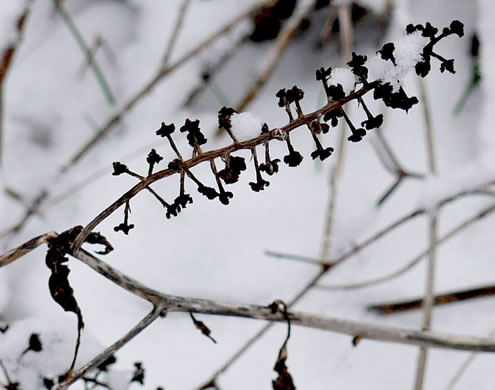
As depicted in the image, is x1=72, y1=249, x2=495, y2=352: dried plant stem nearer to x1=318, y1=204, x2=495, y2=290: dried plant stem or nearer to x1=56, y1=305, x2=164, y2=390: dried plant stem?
x1=56, y1=305, x2=164, y2=390: dried plant stem

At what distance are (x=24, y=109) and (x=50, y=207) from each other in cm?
32

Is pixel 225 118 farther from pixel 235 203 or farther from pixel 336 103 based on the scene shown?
pixel 235 203

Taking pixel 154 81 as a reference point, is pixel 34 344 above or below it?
below

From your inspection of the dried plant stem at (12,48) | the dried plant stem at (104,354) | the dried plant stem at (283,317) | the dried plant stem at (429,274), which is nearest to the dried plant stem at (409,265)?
the dried plant stem at (429,274)

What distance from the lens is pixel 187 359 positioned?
1.22m

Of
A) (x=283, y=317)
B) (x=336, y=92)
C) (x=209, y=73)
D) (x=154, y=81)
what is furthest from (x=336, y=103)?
(x=209, y=73)

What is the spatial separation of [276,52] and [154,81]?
0.32 metres

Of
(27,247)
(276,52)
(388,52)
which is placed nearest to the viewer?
(388,52)

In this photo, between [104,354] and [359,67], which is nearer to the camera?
[359,67]

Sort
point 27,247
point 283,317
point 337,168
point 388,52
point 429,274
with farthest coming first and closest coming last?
point 337,168 → point 429,274 → point 283,317 → point 27,247 → point 388,52

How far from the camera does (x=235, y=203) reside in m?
1.43

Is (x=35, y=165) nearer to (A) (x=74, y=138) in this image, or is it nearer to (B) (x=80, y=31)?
(A) (x=74, y=138)

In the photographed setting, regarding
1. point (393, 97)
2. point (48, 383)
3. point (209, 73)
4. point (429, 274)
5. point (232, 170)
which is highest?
point (209, 73)

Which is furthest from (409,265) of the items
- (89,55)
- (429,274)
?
(89,55)
